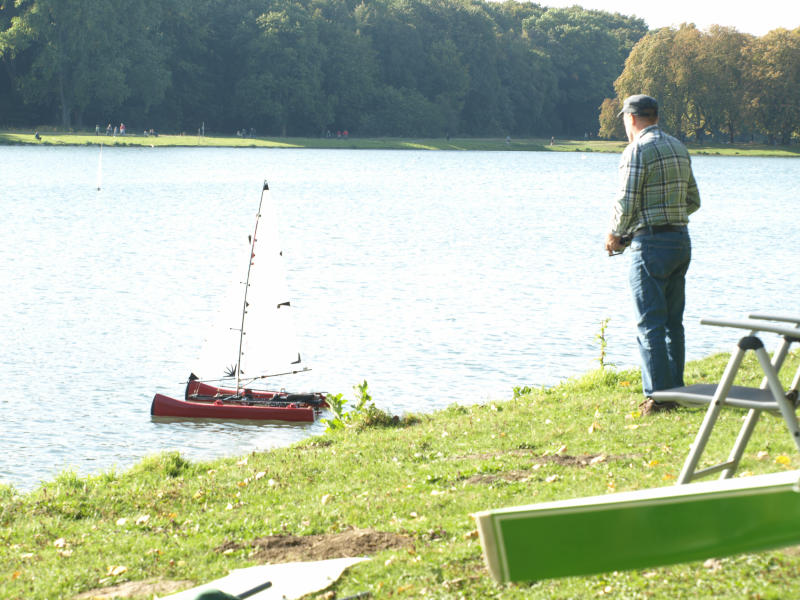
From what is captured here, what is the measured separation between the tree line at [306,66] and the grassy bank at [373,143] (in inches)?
147

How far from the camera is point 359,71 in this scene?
134m

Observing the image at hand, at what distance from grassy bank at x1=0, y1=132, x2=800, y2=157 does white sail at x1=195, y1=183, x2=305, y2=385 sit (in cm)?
8882

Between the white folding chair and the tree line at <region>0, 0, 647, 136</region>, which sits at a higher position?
the tree line at <region>0, 0, 647, 136</region>

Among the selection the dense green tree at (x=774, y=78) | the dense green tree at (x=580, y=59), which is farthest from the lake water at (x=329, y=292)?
the dense green tree at (x=580, y=59)

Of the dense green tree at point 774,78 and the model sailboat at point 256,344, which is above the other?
the dense green tree at point 774,78

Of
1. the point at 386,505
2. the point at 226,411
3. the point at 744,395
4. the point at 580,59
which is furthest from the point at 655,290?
the point at 580,59

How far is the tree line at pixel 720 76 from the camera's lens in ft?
396

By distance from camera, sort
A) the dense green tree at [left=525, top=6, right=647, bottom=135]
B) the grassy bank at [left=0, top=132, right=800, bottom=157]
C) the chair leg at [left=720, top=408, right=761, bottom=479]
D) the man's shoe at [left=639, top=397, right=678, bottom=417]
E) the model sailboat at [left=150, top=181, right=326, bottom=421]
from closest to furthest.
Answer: the chair leg at [left=720, top=408, right=761, bottom=479] < the man's shoe at [left=639, top=397, right=678, bottom=417] < the model sailboat at [left=150, top=181, right=326, bottom=421] < the grassy bank at [left=0, top=132, right=800, bottom=157] < the dense green tree at [left=525, top=6, right=647, bottom=135]

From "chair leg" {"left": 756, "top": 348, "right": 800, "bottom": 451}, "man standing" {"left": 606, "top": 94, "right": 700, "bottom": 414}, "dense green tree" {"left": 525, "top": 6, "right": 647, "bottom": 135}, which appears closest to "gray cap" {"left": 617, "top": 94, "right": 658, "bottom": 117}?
"man standing" {"left": 606, "top": 94, "right": 700, "bottom": 414}

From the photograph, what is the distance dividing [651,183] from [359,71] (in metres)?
129

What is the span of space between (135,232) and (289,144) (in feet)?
263

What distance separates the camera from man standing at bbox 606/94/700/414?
836 centimetres

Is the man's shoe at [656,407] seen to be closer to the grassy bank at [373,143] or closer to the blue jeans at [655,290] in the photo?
the blue jeans at [655,290]

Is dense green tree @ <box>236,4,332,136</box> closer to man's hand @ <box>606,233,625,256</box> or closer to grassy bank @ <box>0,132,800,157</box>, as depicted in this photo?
grassy bank @ <box>0,132,800,157</box>
